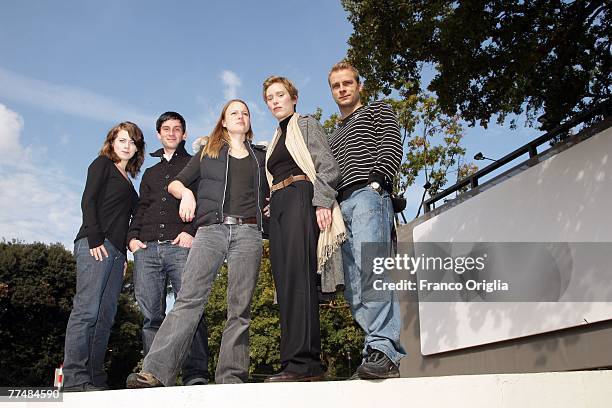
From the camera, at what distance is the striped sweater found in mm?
3621

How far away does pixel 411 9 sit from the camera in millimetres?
8227

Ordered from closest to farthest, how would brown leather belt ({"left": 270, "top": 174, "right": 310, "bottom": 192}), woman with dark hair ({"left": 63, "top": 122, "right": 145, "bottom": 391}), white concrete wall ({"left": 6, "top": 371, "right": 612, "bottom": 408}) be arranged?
white concrete wall ({"left": 6, "top": 371, "right": 612, "bottom": 408}), brown leather belt ({"left": 270, "top": 174, "right": 310, "bottom": 192}), woman with dark hair ({"left": 63, "top": 122, "right": 145, "bottom": 391})

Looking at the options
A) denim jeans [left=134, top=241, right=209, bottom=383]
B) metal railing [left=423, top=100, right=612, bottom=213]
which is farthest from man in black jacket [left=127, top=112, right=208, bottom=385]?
metal railing [left=423, top=100, right=612, bottom=213]

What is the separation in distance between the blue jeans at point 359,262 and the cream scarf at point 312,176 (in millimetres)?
106

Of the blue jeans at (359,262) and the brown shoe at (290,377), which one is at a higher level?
the blue jeans at (359,262)

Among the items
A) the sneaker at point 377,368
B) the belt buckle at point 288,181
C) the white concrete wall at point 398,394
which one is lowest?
the white concrete wall at point 398,394

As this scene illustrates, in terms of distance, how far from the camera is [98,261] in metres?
4.02

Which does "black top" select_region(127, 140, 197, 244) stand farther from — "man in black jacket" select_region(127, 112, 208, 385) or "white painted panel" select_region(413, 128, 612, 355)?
"white painted panel" select_region(413, 128, 612, 355)

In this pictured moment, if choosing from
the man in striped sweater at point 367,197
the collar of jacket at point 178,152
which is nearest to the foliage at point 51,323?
the collar of jacket at point 178,152

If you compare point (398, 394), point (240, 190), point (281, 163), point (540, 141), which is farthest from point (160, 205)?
point (540, 141)

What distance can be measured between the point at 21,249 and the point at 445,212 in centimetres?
2639

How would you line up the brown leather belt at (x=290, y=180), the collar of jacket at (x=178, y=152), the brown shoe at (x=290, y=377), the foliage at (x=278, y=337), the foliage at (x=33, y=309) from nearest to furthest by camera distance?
the brown shoe at (x=290, y=377), the brown leather belt at (x=290, y=180), the collar of jacket at (x=178, y=152), the foliage at (x=33, y=309), the foliage at (x=278, y=337)

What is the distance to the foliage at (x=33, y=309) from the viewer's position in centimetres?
2669

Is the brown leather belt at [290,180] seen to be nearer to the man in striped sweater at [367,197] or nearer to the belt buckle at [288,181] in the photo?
the belt buckle at [288,181]
